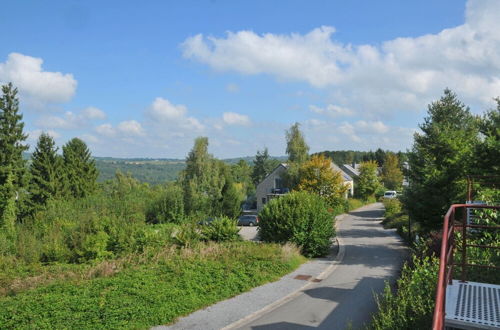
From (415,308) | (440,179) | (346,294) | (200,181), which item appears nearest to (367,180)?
(200,181)

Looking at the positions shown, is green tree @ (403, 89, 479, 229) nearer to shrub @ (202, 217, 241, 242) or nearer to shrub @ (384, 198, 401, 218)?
shrub @ (202, 217, 241, 242)

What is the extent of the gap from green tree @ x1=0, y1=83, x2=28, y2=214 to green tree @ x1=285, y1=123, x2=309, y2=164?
27003 mm

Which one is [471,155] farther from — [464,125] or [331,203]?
[331,203]

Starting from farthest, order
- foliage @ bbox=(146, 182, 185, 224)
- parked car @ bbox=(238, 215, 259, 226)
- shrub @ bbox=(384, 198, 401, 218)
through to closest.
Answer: parked car @ bbox=(238, 215, 259, 226), shrub @ bbox=(384, 198, 401, 218), foliage @ bbox=(146, 182, 185, 224)

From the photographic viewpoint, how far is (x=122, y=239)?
16484mm

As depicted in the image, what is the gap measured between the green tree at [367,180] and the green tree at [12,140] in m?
42.4

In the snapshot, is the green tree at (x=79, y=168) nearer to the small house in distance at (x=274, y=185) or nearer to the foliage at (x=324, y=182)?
the small house in distance at (x=274, y=185)

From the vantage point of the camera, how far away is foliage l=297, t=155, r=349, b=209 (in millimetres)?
34969

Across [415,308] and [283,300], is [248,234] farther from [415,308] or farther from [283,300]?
[415,308]

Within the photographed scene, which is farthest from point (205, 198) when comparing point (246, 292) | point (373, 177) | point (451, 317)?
point (373, 177)

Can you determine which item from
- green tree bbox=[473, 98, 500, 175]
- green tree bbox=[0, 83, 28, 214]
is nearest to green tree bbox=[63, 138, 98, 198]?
green tree bbox=[0, 83, 28, 214]

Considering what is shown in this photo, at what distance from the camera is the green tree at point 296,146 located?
44.1 meters

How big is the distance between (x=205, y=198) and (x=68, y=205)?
35.3 feet

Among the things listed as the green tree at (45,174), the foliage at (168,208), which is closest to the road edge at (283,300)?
the foliage at (168,208)
